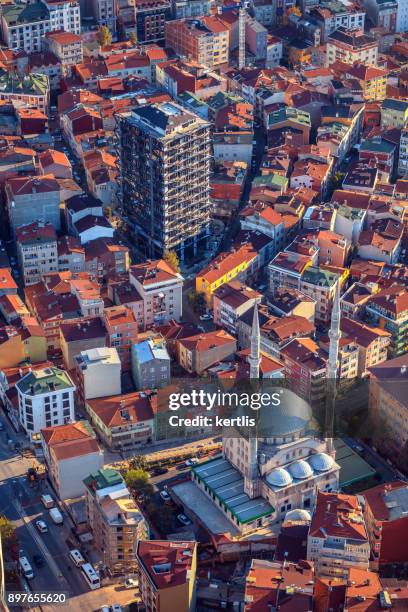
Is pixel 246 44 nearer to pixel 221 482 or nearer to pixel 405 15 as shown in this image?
pixel 405 15

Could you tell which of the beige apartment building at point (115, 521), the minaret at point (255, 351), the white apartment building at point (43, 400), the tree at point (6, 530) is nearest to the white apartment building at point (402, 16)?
the minaret at point (255, 351)

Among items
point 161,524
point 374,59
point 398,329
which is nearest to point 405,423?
point 398,329

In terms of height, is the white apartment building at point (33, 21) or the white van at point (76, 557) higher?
the white apartment building at point (33, 21)

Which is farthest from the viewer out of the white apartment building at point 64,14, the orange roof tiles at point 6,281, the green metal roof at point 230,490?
the white apartment building at point 64,14

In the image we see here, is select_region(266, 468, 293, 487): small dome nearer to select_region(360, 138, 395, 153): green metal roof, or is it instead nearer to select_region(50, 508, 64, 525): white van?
select_region(50, 508, 64, 525): white van

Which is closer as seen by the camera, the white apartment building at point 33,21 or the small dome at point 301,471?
the small dome at point 301,471

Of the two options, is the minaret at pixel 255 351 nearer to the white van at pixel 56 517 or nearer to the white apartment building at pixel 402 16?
the white van at pixel 56 517
